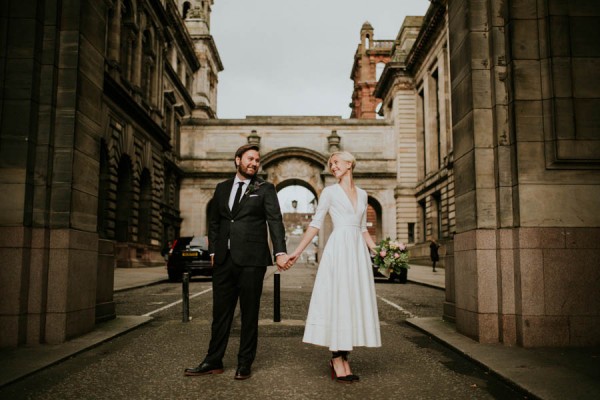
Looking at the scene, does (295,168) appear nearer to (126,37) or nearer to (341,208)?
(126,37)

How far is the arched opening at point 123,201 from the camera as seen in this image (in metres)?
28.1

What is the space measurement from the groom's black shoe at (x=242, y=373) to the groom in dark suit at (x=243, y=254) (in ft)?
0.07

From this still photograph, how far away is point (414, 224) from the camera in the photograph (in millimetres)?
42125

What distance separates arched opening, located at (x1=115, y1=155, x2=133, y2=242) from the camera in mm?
28111

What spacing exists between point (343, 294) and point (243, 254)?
0.97 metres

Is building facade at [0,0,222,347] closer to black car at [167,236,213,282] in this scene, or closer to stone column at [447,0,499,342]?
stone column at [447,0,499,342]

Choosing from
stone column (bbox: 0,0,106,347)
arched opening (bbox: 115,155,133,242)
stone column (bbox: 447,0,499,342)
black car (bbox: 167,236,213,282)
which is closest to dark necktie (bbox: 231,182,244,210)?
stone column (bbox: 0,0,106,347)

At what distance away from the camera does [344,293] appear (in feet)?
15.9

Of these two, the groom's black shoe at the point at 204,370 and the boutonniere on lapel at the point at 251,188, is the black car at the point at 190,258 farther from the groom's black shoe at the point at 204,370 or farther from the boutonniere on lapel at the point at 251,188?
the boutonniere on lapel at the point at 251,188

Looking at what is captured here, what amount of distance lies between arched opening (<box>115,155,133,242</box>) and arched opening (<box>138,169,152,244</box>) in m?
2.99

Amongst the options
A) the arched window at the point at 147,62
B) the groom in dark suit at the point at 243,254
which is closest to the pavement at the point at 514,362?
the groom in dark suit at the point at 243,254

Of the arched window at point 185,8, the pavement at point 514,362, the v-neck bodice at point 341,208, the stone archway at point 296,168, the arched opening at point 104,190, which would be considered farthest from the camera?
the arched window at point 185,8

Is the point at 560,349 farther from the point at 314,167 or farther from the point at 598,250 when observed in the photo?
the point at 314,167

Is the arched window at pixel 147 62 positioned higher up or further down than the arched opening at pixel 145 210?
higher up
